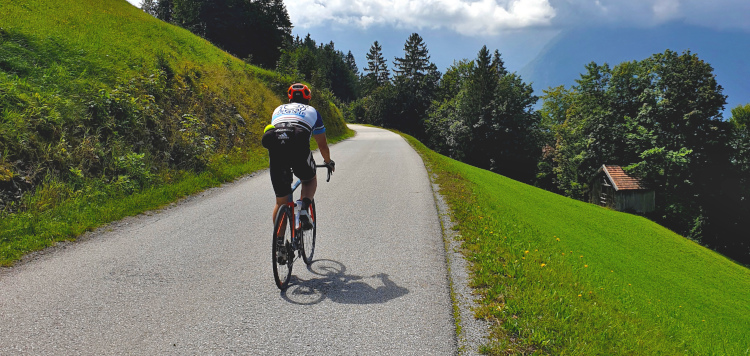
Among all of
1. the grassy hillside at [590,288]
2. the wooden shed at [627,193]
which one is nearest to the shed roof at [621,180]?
the wooden shed at [627,193]

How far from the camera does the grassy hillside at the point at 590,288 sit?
377cm

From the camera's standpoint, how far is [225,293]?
14.0 feet

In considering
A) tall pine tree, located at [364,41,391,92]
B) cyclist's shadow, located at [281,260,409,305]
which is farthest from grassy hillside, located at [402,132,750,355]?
tall pine tree, located at [364,41,391,92]

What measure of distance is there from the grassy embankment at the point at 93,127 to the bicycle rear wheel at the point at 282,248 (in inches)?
141

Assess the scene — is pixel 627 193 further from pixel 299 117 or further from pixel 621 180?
pixel 299 117

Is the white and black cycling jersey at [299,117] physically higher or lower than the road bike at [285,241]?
higher

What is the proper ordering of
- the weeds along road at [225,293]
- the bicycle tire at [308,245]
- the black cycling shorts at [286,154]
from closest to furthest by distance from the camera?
the weeds along road at [225,293] < the black cycling shorts at [286,154] < the bicycle tire at [308,245]

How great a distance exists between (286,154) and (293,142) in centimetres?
17

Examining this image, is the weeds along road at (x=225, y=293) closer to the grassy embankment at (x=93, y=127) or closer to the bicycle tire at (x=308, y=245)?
the bicycle tire at (x=308, y=245)

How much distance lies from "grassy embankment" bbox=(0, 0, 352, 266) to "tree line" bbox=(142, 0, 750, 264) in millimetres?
13587

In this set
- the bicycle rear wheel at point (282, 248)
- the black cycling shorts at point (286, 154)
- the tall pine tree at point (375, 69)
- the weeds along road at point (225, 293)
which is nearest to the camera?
the weeds along road at point (225, 293)

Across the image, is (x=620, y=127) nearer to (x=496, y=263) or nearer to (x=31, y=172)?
(x=496, y=263)

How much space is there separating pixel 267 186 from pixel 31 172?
15.9 feet

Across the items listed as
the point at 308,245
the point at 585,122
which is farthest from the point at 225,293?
the point at 585,122
